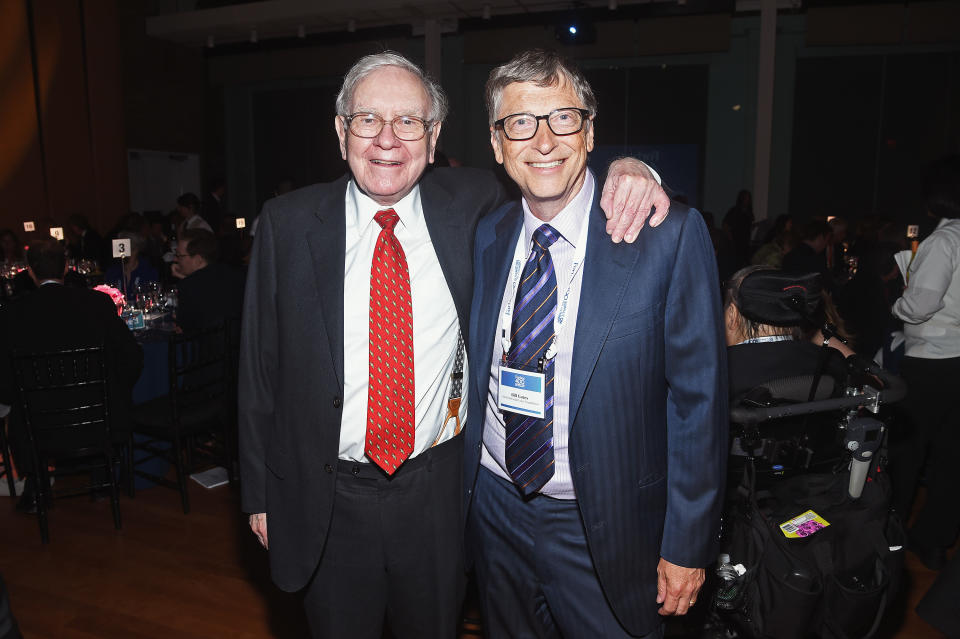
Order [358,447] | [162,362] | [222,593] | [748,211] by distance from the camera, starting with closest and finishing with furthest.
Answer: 1. [358,447]
2. [222,593]
3. [162,362]
4. [748,211]

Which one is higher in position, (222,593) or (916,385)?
(916,385)

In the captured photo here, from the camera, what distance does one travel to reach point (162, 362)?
4262 millimetres

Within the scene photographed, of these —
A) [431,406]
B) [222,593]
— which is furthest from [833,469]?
[222,593]

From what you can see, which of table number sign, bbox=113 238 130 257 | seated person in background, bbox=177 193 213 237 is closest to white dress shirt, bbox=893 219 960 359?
table number sign, bbox=113 238 130 257

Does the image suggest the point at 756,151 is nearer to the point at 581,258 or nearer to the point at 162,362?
the point at 162,362

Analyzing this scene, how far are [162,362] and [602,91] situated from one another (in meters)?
8.86

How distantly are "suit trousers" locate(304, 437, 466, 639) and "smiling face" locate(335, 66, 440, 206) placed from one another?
0.71 metres

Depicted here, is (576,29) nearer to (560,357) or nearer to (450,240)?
(450,240)

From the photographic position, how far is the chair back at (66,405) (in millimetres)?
3457

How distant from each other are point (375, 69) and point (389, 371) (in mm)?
765

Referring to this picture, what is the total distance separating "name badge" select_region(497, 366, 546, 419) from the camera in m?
1.49

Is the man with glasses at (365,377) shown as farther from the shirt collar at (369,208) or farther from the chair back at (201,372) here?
the chair back at (201,372)

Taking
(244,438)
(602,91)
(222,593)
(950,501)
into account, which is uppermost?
(602,91)

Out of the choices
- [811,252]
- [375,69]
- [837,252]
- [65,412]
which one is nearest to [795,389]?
[375,69]
